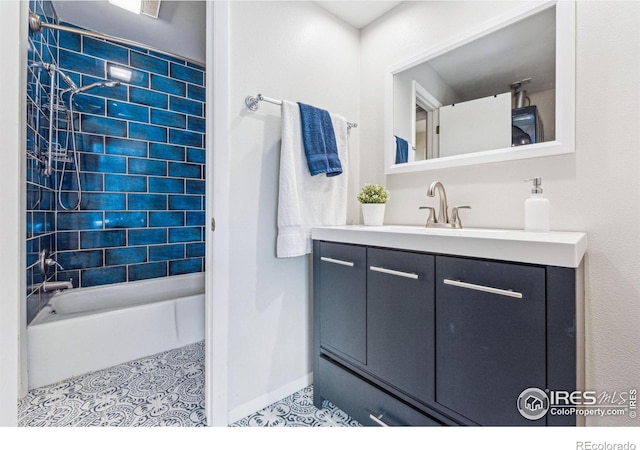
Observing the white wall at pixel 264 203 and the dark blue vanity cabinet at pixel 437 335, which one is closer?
the dark blue vanity cabinet at pixel 437 335

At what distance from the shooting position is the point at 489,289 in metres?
0.85

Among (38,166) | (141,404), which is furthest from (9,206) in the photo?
(38,166)

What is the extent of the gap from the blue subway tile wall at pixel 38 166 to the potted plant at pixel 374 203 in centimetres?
182

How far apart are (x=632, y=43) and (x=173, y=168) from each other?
284 centimetres

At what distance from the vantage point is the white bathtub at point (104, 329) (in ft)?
5.08

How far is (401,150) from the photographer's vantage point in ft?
5.46

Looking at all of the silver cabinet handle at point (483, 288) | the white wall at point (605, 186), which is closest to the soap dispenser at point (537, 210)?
the white wall at point (605, 186)

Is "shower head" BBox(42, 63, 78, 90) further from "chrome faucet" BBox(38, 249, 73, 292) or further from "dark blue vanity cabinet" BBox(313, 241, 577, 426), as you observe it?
"dark blue vanity cabinet" BBox(313, 241, 577, 426)

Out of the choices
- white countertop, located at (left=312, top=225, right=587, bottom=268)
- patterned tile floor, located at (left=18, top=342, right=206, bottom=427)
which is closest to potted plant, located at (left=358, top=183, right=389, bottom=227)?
white countertop, located at (left=312, top=225, right=587, bottom=268)

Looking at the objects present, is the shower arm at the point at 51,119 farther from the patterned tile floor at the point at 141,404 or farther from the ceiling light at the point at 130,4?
the patterned tile floor at the point at 141,404

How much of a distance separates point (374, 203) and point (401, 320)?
0.72 metres

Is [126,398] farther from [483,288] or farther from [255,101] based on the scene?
[483,288]

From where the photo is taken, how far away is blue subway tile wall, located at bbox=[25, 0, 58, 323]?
156cm

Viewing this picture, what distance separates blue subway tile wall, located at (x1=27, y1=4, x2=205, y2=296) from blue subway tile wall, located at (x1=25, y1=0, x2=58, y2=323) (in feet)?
0.05
